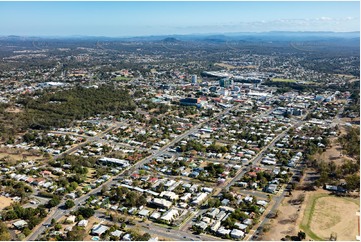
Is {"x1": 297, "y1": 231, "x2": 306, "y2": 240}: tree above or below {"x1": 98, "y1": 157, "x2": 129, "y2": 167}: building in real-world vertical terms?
below

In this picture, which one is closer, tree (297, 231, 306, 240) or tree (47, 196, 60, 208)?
tree (297, 231, 306, 240)

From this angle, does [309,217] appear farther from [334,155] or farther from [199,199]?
[334,155]

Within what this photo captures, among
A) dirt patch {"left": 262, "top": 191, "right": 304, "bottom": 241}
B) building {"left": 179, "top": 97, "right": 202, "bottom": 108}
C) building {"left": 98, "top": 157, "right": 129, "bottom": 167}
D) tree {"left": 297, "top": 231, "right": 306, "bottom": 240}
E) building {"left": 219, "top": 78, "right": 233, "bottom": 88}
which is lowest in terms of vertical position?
dirt patch {"left": 262, "top": 191, "right": 304, "bottom": 241}

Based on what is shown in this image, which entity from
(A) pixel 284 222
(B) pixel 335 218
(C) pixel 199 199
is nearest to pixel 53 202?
(C) pixel 199 199

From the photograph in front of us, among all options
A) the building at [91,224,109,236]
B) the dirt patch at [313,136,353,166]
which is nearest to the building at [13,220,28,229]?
the building at [91,224,109,236]

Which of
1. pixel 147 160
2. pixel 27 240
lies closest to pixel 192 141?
pixel 147 160

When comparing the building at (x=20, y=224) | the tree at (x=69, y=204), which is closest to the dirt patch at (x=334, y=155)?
the tree at (x=69, y=204)

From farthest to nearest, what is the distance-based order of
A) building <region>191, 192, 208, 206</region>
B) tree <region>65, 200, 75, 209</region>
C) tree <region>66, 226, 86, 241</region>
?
building <region>191, 192, 208, 206</region> < tree <region>65, 200, 75, 209</region> < tree <region>66, 226, 86, 241</region>

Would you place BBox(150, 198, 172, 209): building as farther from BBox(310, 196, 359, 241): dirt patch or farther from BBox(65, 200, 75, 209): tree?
BBox(310, 196, 359, 241): dirt patch
